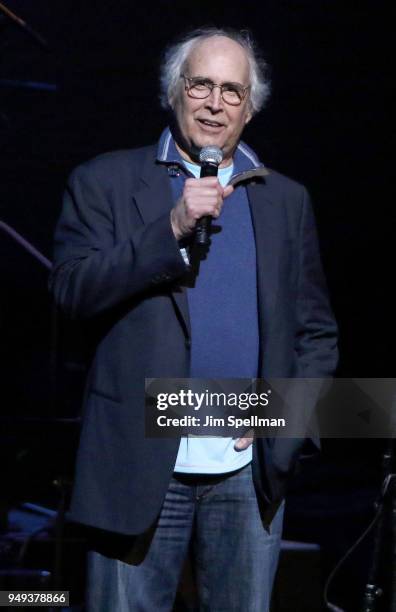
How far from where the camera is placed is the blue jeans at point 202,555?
167 cm

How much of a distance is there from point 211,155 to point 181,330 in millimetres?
327

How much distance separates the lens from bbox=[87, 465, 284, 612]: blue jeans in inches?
65.9

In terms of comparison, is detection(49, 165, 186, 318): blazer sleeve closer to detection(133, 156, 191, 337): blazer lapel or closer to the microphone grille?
detection(133, 156, 191, 337): blazer lapel

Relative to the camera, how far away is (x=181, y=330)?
169 cm

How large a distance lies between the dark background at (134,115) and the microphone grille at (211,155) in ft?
5.21

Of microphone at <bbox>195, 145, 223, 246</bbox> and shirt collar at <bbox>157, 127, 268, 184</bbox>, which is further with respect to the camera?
shirt collar at <bbox>157, 127, 268, 184</bbox>

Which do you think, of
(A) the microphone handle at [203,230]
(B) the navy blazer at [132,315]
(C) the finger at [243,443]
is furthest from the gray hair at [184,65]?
(C) the finger at [243,443]

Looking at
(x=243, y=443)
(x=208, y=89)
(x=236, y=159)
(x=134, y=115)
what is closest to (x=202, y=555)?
(x=243, y=443)

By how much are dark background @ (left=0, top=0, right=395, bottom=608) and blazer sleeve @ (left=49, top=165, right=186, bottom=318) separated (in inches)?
60.9

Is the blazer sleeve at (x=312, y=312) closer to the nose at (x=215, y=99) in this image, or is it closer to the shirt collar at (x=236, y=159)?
the shirt collar at (x=236, y=159)

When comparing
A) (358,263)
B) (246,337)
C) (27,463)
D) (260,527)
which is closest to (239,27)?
(358,263)

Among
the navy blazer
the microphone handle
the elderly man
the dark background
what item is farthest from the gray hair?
the dark background

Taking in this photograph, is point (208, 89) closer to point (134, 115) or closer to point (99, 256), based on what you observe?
point (99, 256)

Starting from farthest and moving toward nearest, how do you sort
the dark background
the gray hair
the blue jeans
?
the dark background < the gray hair < the blue jeans
